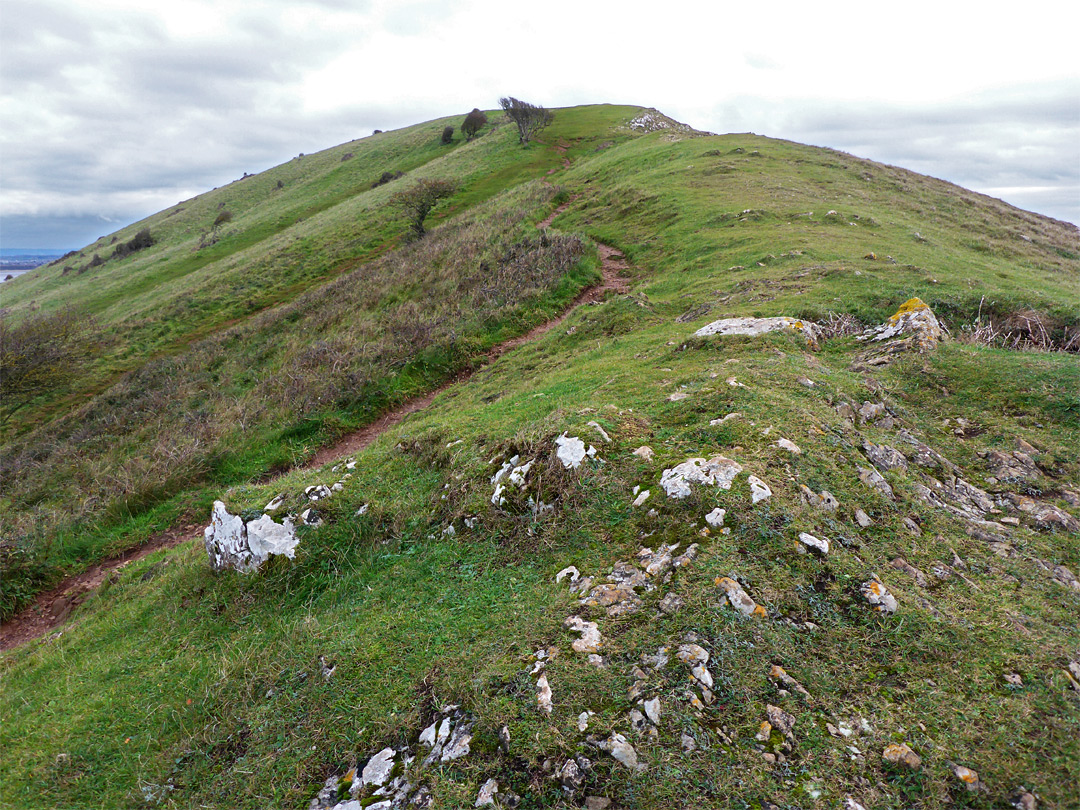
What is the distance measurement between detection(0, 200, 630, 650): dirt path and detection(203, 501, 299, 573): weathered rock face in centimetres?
344

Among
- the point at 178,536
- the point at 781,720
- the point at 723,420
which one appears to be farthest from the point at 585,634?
the point at 178,536

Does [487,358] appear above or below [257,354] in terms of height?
below

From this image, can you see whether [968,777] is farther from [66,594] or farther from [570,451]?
[66,594]

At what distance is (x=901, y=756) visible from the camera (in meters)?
3.50

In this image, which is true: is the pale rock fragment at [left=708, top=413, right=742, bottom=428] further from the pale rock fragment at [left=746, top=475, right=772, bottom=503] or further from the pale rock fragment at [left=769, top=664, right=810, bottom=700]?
the pale rock fragment at [left=769, top=664, right=810, bottom=700]

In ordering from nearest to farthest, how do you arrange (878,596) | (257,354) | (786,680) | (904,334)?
(786,680) < (878,596) < (904,334) < (257,354)

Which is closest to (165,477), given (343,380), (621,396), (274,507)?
(343,380)

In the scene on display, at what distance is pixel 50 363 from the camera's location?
1022 inches

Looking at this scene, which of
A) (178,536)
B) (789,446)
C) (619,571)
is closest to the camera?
(619,571)

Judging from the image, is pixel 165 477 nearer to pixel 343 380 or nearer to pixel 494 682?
pixel 343 380

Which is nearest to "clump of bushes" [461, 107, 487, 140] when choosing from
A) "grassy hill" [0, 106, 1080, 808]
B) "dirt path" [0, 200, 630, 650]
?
"dirt path" [0, 200, 630, 650]

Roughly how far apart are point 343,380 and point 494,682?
517 inches

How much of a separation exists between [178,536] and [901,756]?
44.3 ft

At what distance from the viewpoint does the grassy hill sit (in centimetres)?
381
